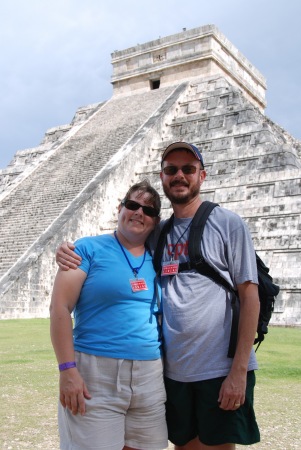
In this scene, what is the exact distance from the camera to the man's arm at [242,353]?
2.39 meters

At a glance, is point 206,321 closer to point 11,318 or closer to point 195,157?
point 195,157

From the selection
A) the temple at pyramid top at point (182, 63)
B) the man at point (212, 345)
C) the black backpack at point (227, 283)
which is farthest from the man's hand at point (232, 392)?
the temple at pyramid top at point (182, 63)

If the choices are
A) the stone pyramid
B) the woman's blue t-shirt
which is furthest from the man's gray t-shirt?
the stone pyramid

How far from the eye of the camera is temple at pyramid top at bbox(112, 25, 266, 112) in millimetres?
19984

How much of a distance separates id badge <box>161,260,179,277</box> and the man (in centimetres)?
1

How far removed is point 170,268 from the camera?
2.59m

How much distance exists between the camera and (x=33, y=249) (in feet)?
43.1

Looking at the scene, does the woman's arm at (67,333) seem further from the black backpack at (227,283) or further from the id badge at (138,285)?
the black backpack at (227,283)

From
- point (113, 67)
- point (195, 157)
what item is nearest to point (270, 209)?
point (195, 157)

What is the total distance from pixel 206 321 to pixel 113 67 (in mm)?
21493

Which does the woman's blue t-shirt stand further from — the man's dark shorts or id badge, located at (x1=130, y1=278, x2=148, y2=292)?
the man's dark shorts

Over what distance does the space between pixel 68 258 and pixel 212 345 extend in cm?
79

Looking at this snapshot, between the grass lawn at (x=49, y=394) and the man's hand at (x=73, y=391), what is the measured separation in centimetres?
124

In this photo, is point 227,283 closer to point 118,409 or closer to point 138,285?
point 138,285
